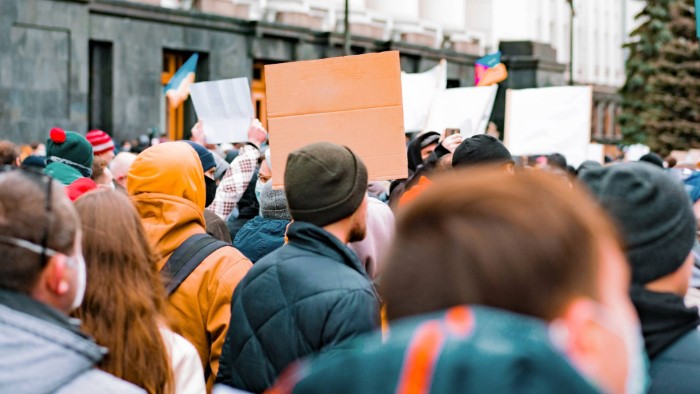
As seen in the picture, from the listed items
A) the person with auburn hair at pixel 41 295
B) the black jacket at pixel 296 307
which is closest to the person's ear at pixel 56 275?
the person with auburn hair at pixel 41 295

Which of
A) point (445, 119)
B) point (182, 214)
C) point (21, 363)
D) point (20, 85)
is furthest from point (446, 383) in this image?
point (20, 85)

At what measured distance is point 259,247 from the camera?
229 inches

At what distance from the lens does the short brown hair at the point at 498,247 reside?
1.42 meters

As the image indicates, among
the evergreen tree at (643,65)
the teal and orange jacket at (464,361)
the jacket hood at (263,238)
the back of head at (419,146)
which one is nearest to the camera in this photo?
the teal and orange jacket at (464,361)

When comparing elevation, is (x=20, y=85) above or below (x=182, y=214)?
above

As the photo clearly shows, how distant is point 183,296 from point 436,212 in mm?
2753

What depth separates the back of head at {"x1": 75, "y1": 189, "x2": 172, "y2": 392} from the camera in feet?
10.3

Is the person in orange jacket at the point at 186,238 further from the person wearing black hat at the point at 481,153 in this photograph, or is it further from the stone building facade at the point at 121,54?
the stone building facade at the point at 121,54

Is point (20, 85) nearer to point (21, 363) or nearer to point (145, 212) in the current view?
point (145, 212)

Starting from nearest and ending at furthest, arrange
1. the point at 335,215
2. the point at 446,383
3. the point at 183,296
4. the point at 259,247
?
the point at 446,383, the point at 335,215, the point at 183,296, the point at 259,247

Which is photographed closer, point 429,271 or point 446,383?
point 446,383

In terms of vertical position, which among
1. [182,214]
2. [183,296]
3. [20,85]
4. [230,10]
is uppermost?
[230,10]

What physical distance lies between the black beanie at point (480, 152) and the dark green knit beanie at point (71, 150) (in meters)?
2.70

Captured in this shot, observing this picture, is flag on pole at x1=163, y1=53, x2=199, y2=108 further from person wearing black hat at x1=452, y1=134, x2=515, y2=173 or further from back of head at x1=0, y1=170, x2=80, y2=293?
back of head at x1=0, y1=170, x2=80, y2=293
